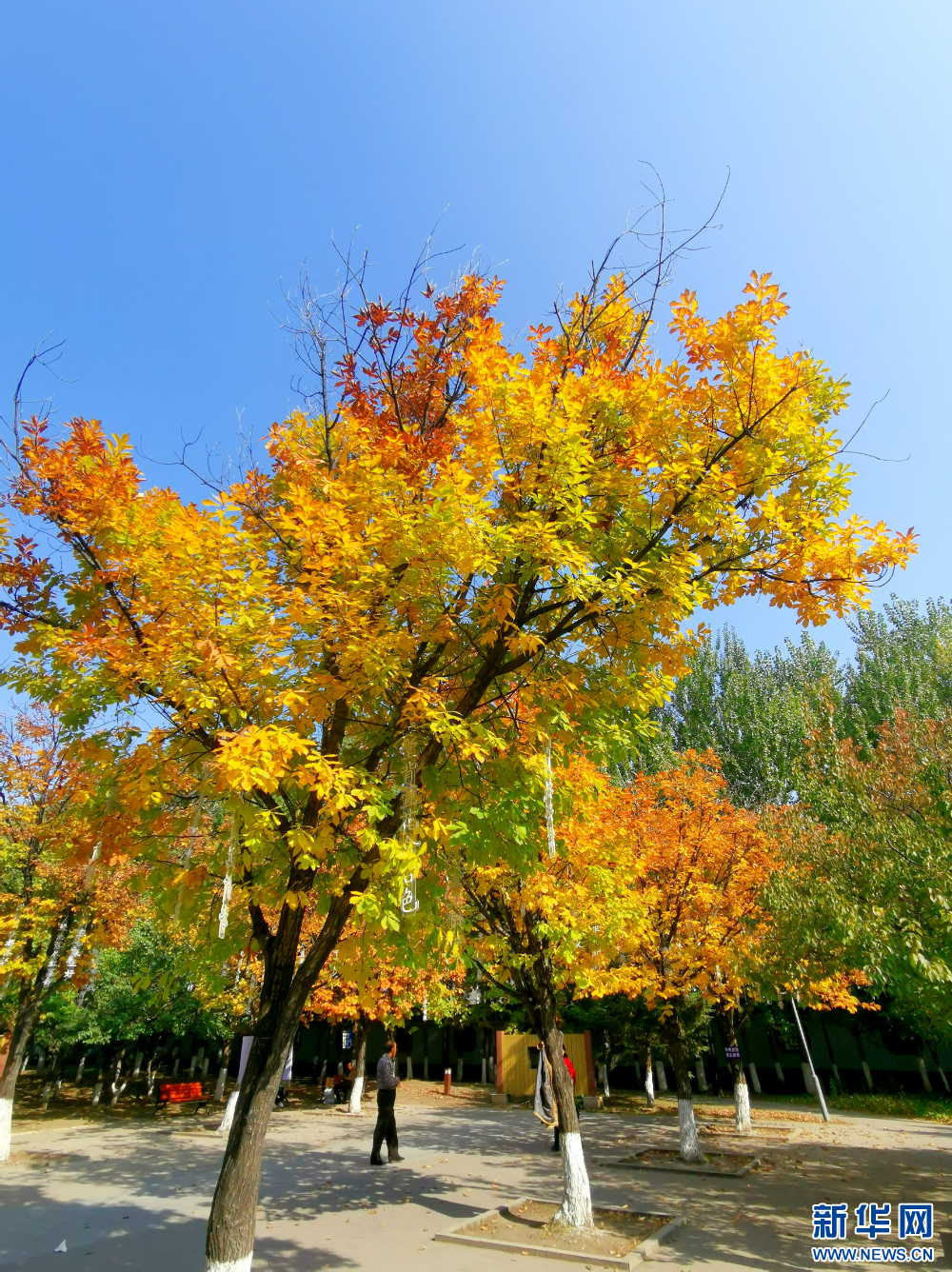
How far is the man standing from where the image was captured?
12.1m

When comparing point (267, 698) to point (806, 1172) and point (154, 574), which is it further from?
point (806, 1172)

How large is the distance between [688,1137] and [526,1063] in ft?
46.0

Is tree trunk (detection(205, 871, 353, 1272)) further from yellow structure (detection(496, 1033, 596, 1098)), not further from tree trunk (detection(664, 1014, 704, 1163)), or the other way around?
yellow structure (detection(496, 1033, 596, 1098))

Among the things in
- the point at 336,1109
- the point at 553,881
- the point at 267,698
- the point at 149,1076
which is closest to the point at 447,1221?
the point at 553,881

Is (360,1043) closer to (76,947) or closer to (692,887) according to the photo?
(76,947)

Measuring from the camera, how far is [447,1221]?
9.02m

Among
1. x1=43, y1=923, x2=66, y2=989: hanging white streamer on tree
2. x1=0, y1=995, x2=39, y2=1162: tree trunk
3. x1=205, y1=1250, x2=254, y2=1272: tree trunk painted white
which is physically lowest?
x1=205, y1=1250, x2=254, y2=1272: tree trunk painted white

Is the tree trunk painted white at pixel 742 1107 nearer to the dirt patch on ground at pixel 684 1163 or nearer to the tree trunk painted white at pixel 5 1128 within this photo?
the dirt patch on ground at pixel 684 1163

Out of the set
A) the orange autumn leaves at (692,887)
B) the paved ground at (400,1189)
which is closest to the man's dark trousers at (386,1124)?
the paved ground at (400,1189)

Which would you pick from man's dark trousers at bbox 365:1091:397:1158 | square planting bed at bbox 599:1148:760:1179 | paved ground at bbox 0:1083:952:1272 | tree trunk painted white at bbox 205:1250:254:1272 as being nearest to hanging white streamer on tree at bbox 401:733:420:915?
tree trunk painted white at bbox 205:1250:254:1272

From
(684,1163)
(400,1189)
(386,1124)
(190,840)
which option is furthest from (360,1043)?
(190,840)

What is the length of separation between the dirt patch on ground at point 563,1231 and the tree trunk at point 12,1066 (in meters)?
9.00

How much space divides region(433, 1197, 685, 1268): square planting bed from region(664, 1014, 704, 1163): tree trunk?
3.83 m

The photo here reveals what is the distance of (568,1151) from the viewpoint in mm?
8820
